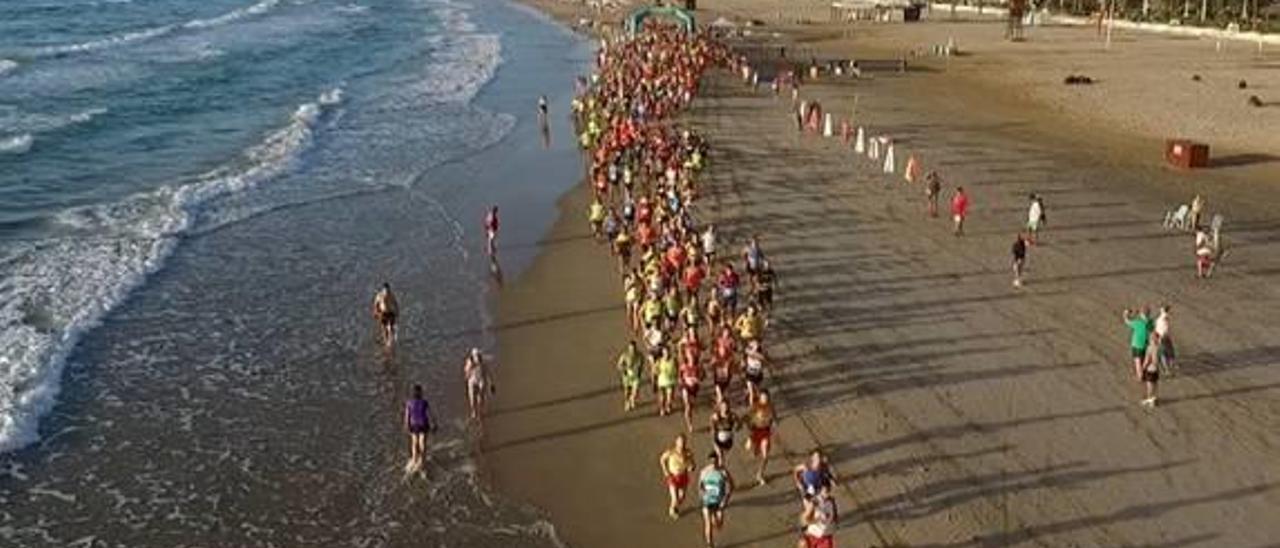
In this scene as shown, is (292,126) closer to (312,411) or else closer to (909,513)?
(312,411)

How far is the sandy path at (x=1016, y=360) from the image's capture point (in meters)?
14.8

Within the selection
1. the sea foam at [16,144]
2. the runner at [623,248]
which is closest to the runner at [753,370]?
the runner at [623,248]

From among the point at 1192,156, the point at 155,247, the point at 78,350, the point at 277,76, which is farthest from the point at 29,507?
the point at 277,76

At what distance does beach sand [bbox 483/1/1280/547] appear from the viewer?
48.5 feet

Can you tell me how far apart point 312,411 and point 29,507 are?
4054mm

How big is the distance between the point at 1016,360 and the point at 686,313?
15.9ft

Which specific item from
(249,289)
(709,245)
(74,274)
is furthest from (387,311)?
(74,274)

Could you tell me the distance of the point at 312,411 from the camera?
1875cm

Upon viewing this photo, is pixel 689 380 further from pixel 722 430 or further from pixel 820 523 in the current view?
pixel 820 523

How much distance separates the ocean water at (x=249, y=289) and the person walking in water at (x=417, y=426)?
1.09 ft

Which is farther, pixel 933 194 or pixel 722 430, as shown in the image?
pixel 933 194

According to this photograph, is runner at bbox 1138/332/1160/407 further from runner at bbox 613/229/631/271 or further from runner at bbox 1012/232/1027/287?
runner at bbox 613/229/631/271

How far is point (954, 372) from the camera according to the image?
61.7ft

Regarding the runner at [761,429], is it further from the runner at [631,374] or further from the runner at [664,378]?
the runner at [631,374]
